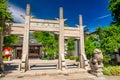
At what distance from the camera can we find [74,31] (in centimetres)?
1514

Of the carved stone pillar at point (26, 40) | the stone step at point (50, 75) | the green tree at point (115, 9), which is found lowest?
the stone step at point (50, 75)

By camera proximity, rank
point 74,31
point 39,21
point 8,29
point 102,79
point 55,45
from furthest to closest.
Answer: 1. point 55,45
2. point 74,31
3. point 39,21
4. point 8,29
5. point 102,79

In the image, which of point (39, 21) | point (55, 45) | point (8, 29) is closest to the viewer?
point (8, 29)

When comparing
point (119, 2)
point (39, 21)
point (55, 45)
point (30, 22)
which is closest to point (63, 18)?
point (39, 21)

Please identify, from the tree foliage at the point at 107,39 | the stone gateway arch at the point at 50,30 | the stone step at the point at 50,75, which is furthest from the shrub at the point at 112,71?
the stone gateway arch at the point at 50,30

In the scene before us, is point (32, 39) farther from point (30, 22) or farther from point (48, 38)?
point (30, 22)

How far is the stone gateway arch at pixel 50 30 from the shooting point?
43.1 ft

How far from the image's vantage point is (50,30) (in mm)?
14219

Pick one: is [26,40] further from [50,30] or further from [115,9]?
[115,9]

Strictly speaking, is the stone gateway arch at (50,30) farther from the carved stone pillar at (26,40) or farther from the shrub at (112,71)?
the shrub at (112,71)

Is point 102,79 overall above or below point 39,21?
below

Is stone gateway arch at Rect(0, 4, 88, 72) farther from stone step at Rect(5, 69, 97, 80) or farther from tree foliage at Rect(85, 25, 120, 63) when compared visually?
tree foliage at Rect(85, 25, 120, 63)

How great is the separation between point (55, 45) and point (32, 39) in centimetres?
1275

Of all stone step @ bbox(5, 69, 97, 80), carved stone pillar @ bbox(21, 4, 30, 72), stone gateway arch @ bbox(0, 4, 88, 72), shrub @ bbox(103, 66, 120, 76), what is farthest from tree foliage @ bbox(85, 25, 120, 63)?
carved stone pillar @ bbox(21, 4, 30, 72)
